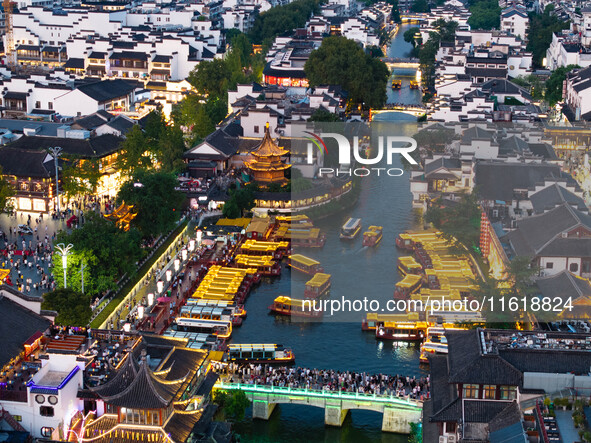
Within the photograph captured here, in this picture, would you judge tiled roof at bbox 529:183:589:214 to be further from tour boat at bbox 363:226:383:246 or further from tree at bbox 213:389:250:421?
tree at bbox 213:389:250:421

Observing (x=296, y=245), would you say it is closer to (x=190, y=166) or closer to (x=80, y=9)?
(x=190, y=166)

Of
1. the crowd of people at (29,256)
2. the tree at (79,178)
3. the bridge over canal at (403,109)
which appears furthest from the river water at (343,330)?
the bridge over canal at (403,109)

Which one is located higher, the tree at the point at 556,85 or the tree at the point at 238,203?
the tree at the point at 556,85

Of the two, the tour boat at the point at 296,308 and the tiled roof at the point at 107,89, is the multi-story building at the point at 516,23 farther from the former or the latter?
the tour boat at the point at 296,308

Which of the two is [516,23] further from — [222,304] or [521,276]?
[222,304]

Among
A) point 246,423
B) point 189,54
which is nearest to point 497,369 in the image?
point 246,423

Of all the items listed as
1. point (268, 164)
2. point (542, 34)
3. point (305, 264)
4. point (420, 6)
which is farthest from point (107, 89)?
point (420, 6)

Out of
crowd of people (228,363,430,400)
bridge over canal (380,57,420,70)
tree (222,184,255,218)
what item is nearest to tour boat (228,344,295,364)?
crowd of people (228,363,430,400)
